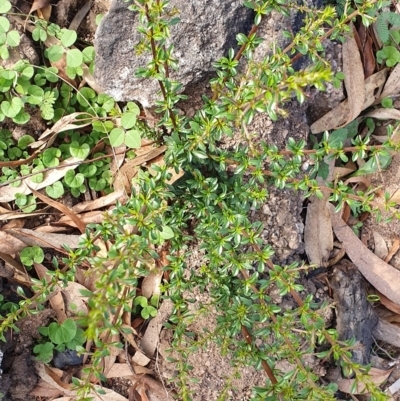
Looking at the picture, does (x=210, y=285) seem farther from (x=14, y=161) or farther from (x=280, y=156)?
(x=14, y=161)

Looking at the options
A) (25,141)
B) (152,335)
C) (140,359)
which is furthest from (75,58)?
(140,359)

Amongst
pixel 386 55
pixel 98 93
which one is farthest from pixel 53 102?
pixel 386 55

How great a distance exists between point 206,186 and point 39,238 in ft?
4.13

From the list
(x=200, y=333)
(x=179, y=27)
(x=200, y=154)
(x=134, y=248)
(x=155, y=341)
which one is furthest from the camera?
(x=155, y=341)

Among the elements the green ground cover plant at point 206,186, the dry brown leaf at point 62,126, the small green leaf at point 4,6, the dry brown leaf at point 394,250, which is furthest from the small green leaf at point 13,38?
the dry brown leaf at point 394,250

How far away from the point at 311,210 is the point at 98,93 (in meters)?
1.57

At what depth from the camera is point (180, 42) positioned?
2.75 meters

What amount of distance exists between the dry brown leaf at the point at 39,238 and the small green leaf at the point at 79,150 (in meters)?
0.52

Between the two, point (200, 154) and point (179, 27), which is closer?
point (200, 154)

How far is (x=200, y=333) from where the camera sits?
119 inches

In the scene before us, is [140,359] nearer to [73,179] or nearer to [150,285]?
[150,285]

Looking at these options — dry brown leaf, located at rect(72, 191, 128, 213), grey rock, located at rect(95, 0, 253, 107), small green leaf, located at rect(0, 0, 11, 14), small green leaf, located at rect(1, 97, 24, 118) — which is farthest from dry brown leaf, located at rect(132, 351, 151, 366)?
small green leaf, located at rect(0, 0, 11, 14)

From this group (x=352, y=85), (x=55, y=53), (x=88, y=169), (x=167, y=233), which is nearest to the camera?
(x=167, y=233)

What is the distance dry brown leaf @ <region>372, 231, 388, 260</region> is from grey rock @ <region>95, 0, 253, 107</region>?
63.4 inches
